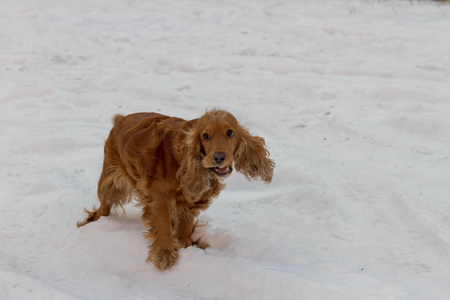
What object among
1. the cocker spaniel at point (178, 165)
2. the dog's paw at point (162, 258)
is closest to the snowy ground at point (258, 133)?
the dog's paw at point (162, 258)

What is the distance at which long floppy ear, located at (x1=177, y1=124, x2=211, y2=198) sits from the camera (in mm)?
2529

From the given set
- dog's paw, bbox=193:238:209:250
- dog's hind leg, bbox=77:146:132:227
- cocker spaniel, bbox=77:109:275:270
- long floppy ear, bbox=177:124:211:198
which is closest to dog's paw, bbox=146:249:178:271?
cocker spaniel, bbox=77:109:275:270

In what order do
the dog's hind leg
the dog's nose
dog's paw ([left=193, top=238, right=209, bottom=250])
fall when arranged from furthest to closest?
the dog's hind leg → dog's paw ([left=193, top=238, right=209, bottom=250]) → the dog's nose

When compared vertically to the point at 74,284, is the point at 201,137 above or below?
above

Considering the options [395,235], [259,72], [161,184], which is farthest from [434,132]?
[161,184]

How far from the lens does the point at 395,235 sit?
299 cm

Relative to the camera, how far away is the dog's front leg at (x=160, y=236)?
2715 mm

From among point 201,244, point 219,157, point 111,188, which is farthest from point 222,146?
point 111,188

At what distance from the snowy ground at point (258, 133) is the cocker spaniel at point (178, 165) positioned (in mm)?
169

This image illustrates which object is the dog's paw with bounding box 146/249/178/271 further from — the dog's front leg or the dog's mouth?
the dog's mouth

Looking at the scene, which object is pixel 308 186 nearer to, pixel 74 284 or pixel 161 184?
pixel 161 184

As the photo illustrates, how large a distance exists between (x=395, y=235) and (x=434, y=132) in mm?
1656

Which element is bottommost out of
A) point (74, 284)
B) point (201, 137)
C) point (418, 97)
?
point (74, 284)

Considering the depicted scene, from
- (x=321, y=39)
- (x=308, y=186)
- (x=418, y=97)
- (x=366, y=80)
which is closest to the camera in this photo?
(x=308, y=186)
